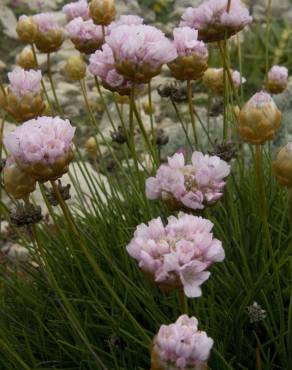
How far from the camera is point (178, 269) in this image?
0.94 metres


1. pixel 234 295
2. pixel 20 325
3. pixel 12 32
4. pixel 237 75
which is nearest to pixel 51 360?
pixel 20 325

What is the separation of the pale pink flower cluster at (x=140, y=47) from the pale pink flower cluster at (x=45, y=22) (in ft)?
1.61

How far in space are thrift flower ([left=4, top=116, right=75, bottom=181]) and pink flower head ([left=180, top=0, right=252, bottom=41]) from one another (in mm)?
525

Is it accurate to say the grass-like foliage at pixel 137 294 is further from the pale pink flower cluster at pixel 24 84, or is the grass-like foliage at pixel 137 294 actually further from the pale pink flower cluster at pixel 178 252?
the pale pink flower cluster at pixel 178 252

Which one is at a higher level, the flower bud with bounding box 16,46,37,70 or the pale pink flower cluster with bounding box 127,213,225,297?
the pale pink flower cluster with bounding box 127,213,225,297

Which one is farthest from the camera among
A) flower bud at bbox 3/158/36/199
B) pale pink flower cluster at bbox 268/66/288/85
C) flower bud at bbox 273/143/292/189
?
pale pink flower cluster at bbox 268/66/288/85

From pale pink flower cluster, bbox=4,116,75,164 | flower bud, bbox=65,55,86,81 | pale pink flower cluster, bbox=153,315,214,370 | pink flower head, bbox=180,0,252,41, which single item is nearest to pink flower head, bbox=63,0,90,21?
flower bud, bbox=65,55,86,81

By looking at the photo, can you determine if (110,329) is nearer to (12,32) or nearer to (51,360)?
(51,360)

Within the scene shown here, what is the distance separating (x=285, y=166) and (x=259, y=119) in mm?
86

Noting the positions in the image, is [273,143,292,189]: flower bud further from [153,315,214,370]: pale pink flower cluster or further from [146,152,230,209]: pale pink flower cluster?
[153,315,214,370]: pale pink flower cluster

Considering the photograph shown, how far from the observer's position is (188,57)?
1.45 metres

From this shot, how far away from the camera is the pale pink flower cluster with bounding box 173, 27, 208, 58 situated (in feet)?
4.74

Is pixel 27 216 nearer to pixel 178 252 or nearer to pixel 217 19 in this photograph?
pixel 178 252

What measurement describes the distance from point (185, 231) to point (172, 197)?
0.54 ft
